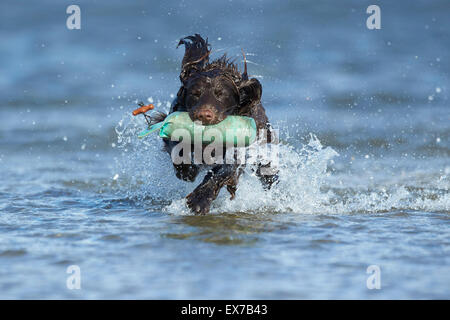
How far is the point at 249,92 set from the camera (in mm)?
5820

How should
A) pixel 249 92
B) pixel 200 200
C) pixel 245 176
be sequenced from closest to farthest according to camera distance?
pixel 200 200 < pixel 249 92 < pixel 245 176

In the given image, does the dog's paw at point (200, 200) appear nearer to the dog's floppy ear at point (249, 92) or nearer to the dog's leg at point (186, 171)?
the dog's leg at point (186, 171)

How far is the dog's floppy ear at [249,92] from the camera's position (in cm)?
578

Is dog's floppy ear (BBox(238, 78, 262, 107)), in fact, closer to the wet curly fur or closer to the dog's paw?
the wet curly fur

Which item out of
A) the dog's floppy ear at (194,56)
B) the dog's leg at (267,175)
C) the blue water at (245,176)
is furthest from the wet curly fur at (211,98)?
the dog's leg at (267,175)

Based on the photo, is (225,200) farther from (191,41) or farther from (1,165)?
(1,165)

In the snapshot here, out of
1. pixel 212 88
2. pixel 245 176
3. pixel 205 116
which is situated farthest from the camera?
pixel 245 176

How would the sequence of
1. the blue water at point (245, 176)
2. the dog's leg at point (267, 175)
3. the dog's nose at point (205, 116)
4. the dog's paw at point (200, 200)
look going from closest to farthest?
1. the blue water at point (245, 176)
2. the dog's nose at point (205, 116)
3. the dog's paw at point (200, 200)
4. the dog's leg at point (267, 175)

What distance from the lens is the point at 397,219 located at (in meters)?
5.51

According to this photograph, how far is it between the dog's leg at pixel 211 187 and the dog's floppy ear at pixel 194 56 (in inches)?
37.1

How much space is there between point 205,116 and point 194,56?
964 mm

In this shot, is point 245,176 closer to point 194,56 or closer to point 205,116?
point 205,116

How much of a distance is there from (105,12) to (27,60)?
351 cm

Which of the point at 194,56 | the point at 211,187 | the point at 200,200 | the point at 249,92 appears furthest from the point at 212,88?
the point at 200,200
